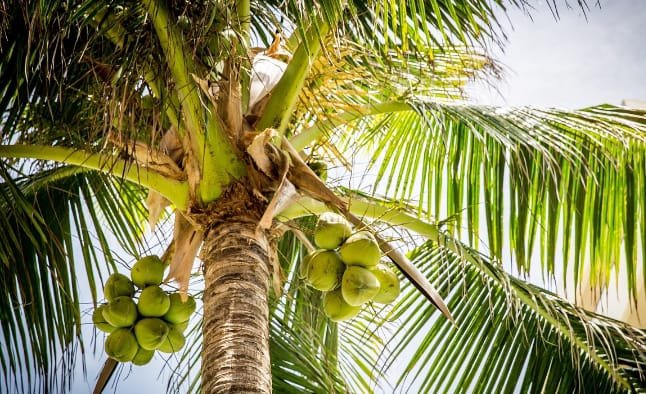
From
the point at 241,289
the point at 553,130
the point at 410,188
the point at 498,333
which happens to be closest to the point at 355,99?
the point at 410,188

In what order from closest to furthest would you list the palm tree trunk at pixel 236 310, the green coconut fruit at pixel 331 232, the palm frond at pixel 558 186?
the palm tree trunk at pixel 236 310, the green coconut fruit at pixel 331 232, the palm frond at pixel 558 186

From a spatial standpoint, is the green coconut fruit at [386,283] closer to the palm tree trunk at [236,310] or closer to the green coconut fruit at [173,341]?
the palm tree trunk at [236,310]

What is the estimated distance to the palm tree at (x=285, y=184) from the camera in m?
2.81

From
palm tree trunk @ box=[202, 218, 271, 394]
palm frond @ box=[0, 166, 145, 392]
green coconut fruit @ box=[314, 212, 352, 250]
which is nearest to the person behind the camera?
palm tree trunk @ box=[202, 218, 271, 394]

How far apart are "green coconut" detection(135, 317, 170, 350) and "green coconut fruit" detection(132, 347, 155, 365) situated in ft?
0.15

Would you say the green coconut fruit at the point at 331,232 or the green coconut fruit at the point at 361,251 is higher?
the green coconut fruit at the point at 331,232

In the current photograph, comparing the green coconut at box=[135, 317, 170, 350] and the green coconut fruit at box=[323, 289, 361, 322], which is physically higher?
the green coconut at box=[135, 317, 170, 350]

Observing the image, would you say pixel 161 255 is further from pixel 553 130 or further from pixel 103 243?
Answer: pixel 553 130

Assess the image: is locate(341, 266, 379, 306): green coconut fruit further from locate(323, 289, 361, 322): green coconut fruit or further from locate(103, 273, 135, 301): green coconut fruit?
locate(103, 273, 135, 301): green coconut fruit

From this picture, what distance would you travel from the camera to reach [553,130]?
383 cm

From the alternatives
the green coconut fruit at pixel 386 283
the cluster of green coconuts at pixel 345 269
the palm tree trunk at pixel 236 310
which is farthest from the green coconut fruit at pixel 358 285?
the palm tree trunk at pixel 236 310

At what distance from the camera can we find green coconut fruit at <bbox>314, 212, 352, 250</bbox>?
2883mm

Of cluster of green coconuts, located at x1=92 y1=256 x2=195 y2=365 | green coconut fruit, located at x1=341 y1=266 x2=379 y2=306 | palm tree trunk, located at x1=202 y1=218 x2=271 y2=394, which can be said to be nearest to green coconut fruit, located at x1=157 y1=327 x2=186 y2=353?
cluster of green coconuts, located at x1=92 y1=256 x2=195 y2=365

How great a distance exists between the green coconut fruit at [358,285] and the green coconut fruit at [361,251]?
0.10 feet
